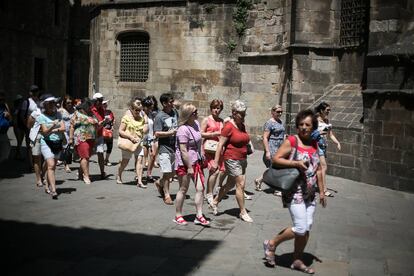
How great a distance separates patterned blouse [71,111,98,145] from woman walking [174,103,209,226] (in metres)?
3.36

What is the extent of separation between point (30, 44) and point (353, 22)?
18.9m

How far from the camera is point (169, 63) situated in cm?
1914

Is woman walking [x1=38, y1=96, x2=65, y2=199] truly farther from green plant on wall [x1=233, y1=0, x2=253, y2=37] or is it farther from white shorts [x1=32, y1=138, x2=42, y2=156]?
green plant on wall [x1=233, y1=0, x2=253, y2=37]

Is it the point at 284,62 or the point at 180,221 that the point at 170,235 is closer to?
the point at 180,221

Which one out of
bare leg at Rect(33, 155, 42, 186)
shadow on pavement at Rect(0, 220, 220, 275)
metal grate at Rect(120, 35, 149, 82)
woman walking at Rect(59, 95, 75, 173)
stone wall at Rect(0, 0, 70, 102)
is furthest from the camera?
stone wall at Rect(0, 0, 70, 102)

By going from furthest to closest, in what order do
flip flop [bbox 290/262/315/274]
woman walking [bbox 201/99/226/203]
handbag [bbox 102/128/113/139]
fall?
1. handbag [bbox 102/128/113/139]
2. woman walking [bbox 201/99/226/203]
3. flip flop [bbox 290/262/315/274]

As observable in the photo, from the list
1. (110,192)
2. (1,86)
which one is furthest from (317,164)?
(1,86)

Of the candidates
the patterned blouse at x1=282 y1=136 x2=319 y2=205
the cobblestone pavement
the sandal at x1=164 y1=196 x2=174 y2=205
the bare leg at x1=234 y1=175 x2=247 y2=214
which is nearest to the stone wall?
the cobblestone pavement

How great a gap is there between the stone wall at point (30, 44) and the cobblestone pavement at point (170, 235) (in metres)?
17.4

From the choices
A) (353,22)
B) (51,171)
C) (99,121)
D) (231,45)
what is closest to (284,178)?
(51,171)

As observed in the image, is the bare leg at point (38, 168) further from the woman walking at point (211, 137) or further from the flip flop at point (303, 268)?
the flip flop at point (303, 268)

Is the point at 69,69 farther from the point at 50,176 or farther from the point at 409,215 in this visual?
the point at 409,215

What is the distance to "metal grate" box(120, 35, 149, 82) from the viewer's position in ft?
66.0

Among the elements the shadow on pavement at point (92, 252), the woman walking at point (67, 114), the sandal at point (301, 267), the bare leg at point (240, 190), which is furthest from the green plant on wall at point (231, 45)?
the sandal at point (301, 267)
